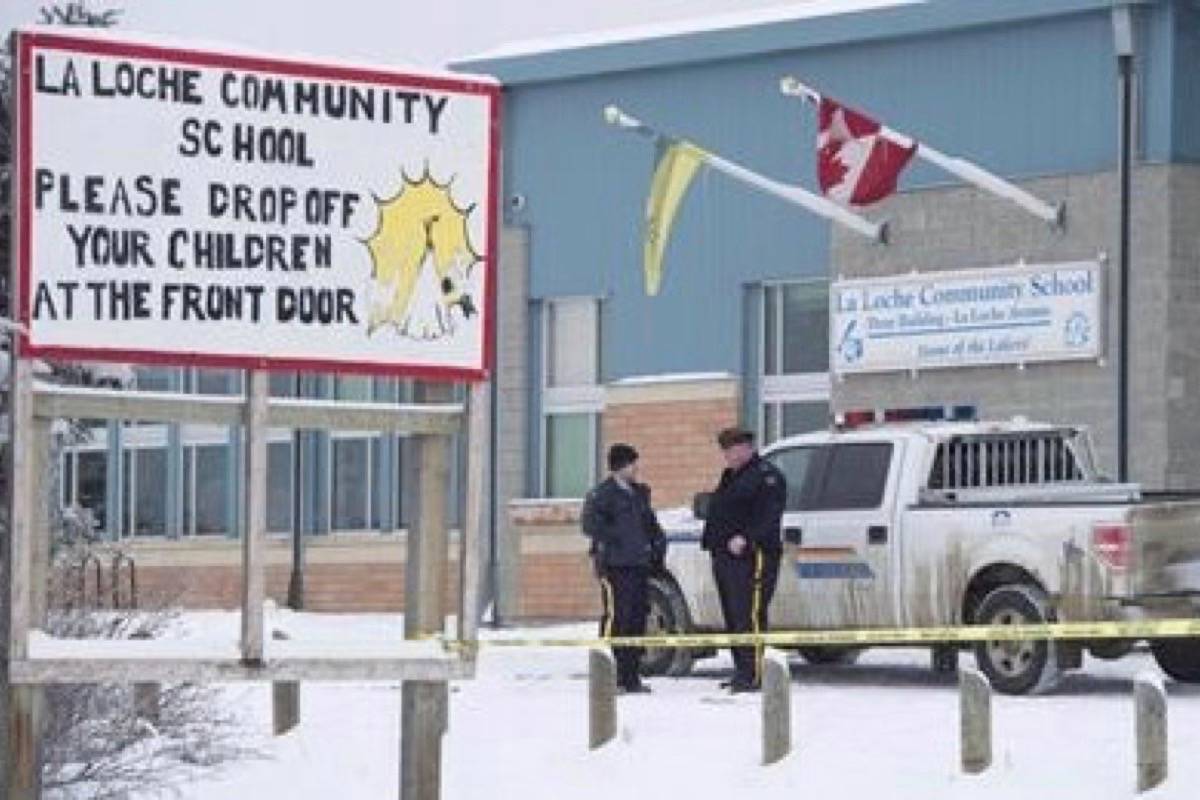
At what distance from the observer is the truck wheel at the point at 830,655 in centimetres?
2231

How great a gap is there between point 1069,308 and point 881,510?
1058 centimetres

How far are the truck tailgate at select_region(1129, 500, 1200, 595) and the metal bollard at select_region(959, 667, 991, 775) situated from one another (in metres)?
3.88

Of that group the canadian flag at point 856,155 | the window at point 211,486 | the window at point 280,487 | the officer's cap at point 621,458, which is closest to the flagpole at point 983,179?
the canadian flag at point 856,155

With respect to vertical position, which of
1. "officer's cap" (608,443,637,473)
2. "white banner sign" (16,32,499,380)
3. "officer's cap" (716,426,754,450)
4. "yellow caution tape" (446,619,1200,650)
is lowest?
"yellow caution tape" (446,619,1200,650)

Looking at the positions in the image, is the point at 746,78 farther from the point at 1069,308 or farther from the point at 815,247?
the point at 1069,308

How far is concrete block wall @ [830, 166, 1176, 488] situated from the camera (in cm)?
2992

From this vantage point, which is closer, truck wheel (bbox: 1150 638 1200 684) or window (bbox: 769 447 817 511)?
truck wheel (bbox: 1150 638 1200 684)

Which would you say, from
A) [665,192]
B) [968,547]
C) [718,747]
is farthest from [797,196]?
[718,747]

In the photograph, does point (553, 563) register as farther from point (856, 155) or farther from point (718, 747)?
point (718, 747)

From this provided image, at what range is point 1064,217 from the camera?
100ft

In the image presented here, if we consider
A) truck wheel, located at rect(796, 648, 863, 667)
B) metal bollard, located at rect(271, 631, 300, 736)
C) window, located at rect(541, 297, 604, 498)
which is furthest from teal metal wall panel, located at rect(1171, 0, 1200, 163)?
metal bollard, located at rect(271, 631, 300, 736)

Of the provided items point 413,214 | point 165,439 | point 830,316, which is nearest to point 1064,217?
point 830,316

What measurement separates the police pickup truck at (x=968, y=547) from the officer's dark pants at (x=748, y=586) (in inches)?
33.4

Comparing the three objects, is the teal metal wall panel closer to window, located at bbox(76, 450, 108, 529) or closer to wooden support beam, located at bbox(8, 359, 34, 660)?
window, located at bbox(76, 450, 108, 529)
